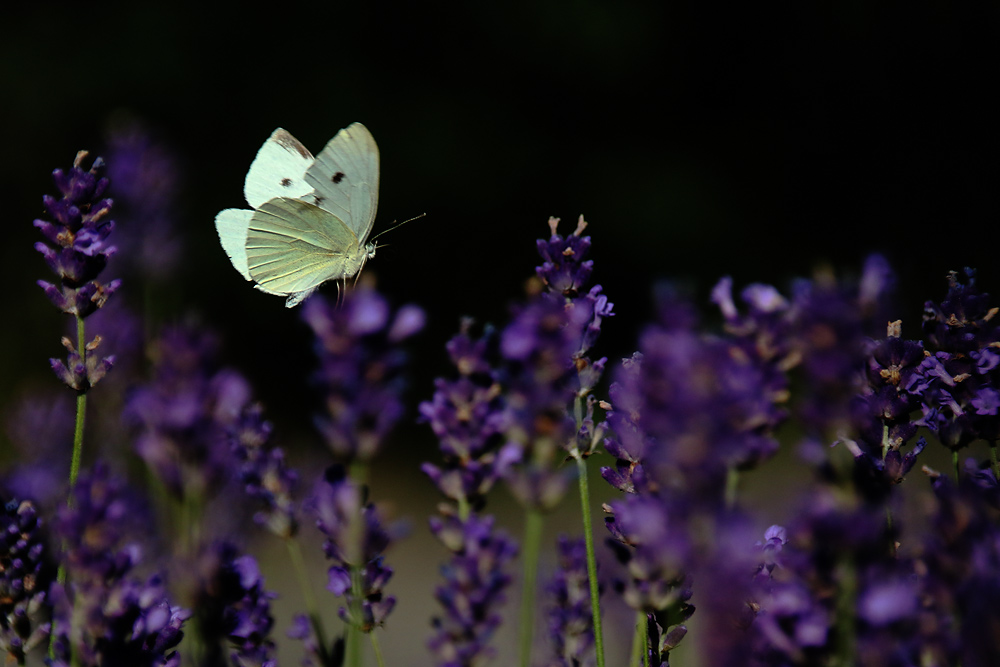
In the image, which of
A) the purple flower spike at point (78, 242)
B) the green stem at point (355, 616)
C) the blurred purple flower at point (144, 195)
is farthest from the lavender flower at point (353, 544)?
the blurred purple flower at point (144, 195)

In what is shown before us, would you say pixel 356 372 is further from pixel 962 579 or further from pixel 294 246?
pixel 294 246

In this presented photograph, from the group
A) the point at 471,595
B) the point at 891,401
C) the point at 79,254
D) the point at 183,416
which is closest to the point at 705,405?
the point at 471,595

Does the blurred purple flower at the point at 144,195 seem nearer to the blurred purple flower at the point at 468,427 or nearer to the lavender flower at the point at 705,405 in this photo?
the blurred purple flower at the point at 468,427

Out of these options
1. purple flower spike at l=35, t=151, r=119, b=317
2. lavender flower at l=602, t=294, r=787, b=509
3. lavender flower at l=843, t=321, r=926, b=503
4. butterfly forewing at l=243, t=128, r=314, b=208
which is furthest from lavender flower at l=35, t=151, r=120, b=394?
butterfly forewing at l=243, t=128, r=314, b=208

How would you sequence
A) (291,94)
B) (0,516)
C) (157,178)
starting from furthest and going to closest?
1. (291,94)
2. (157,178)
3. (0,516)

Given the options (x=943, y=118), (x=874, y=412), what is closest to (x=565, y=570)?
(x=874, y=412)

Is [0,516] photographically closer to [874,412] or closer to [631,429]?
[631,429]
